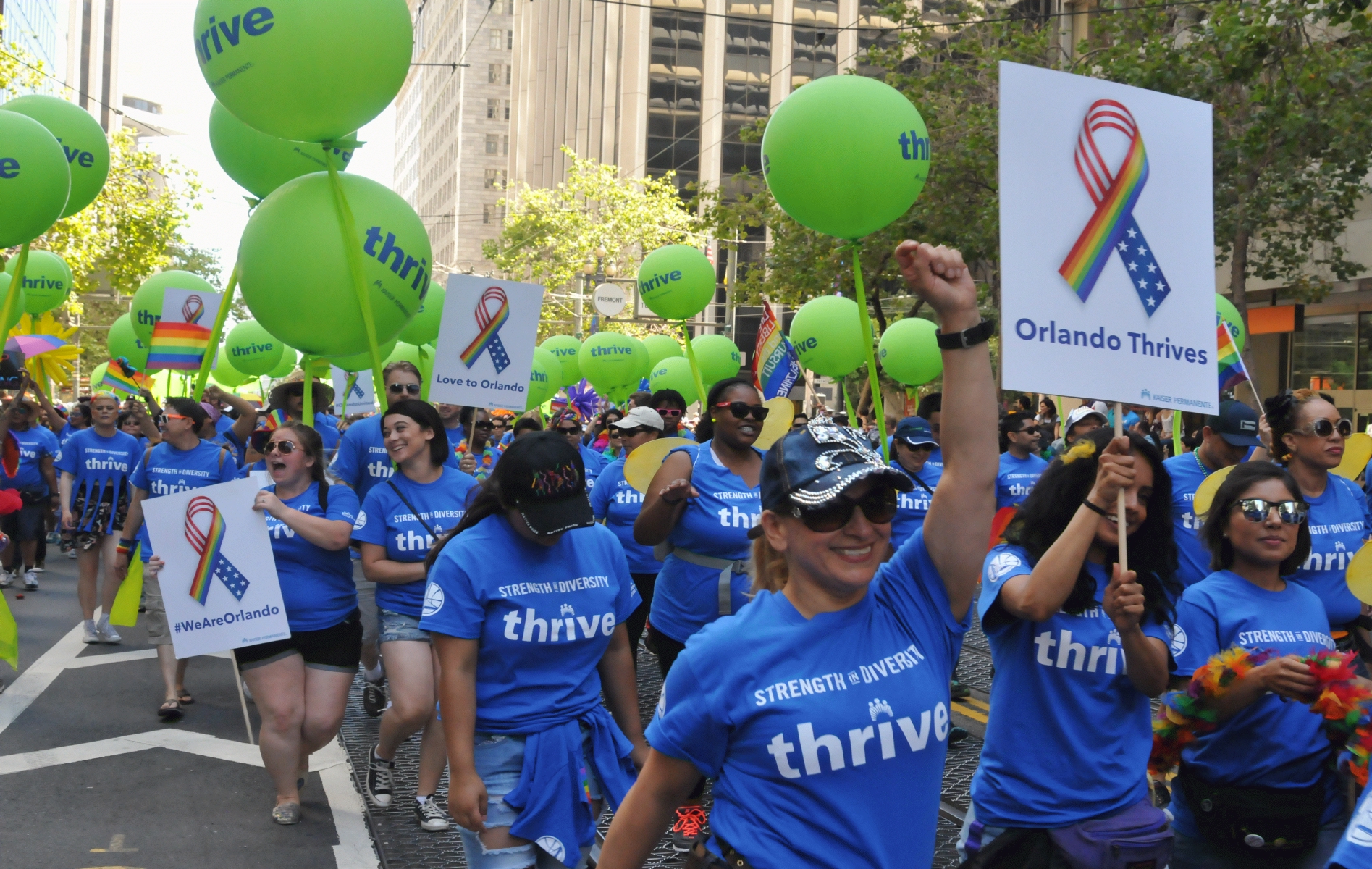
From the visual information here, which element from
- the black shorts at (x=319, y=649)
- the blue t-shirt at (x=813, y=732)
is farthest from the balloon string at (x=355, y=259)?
the blue t-shirt at (x=813, y=732)

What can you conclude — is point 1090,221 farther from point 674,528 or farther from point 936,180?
point 936,180

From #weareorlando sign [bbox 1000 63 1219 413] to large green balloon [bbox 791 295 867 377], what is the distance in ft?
26.9

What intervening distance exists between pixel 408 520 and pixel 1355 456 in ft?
15.3

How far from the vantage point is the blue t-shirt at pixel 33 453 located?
1254 cm

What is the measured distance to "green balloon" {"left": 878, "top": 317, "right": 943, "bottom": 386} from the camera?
490 inches

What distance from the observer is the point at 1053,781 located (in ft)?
10.2

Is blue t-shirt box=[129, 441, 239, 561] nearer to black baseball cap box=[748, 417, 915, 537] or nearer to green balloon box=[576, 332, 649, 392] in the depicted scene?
black baseball cap box=[748, 417, 915, 537]

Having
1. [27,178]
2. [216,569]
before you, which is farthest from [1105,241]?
[27,178]

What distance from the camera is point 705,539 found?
558cm

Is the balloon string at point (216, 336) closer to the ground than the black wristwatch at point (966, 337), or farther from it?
farther from it

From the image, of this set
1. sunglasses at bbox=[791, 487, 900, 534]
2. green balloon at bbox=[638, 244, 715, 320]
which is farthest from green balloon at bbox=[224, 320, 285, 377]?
sunglasses at bbox=[791, 487, 900, 534]

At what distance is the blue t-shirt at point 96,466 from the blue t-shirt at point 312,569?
16.1 feet

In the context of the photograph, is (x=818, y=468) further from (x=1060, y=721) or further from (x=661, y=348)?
(x=661, y=348)

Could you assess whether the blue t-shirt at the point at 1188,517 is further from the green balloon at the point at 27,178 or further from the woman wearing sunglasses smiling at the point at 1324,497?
the green balloon at the point at 27,178
